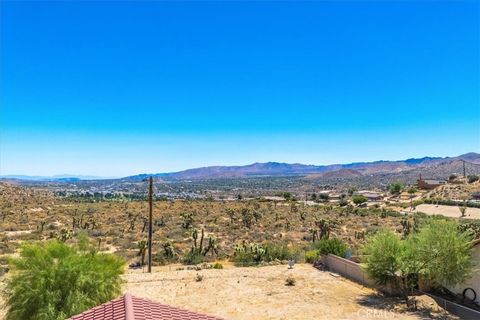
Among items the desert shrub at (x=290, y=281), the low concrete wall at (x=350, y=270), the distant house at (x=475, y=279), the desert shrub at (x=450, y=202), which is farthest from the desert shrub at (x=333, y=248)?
the desert shrub at (x=450, y=202)

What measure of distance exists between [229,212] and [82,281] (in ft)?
164

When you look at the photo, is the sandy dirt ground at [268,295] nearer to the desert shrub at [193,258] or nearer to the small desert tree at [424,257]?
the small desert tree at [424,257]

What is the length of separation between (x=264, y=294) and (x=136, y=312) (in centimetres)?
1705

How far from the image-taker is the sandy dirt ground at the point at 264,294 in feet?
69.2

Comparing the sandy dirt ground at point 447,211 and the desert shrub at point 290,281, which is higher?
the sandy dirt ground at point 447,211

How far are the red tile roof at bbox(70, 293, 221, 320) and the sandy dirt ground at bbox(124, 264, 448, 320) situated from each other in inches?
427

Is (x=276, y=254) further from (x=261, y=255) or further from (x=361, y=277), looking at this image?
(x=361, y=277)

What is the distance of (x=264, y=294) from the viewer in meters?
24.6

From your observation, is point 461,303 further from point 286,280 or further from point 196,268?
point 196,268

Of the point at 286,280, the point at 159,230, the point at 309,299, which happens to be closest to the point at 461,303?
the point at 309,299

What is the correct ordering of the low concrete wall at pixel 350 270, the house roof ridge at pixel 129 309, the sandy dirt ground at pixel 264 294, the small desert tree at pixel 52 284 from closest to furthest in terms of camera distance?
1. the house roof ridge at pixel 129 309
2. the small desert tree at pixel 52 284
3. the sandy dirt ground at pixel 264 294
4. the low concrete wall at pixel 350 270

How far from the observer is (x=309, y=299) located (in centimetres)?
2348

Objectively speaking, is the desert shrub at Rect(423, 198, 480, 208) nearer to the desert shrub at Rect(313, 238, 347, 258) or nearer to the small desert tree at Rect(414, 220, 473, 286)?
the desert shrub at Rect(313, 238, 347, 258)

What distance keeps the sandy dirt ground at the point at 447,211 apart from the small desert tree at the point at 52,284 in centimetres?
6556
